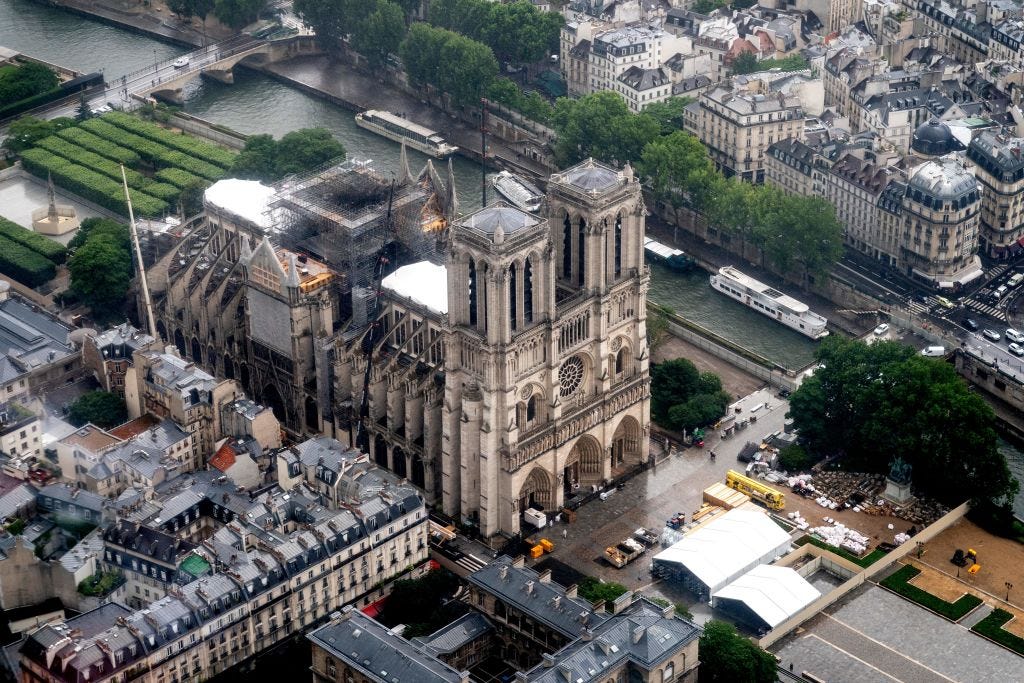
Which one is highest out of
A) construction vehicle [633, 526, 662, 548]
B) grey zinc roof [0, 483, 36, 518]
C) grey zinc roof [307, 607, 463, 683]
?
grey zinc roof [307, 607, 463, 683]

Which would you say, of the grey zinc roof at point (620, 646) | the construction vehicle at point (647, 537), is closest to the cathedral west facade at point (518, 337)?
the construction vehicle at point (647, 537)

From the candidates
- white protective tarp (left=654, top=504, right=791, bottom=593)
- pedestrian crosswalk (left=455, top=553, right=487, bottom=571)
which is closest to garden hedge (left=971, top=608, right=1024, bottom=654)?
white protective tarp (left=654, top=504, right=791, bottom=593)

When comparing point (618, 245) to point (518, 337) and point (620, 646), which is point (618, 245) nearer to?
point (518, 337)

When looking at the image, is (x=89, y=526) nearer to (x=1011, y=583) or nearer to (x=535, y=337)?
(x=535, y=337)

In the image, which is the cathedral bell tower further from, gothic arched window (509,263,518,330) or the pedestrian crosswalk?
the pedestrian crosswalk

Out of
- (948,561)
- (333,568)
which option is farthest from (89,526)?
(948,561)

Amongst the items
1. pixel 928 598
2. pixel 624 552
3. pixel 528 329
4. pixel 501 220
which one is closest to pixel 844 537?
pixel 928 598

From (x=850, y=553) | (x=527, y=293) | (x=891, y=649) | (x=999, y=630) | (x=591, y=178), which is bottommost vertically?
(x=891, y=649)

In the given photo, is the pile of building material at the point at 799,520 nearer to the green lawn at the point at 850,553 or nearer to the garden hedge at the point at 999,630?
the green lawn at the point at 850,553
